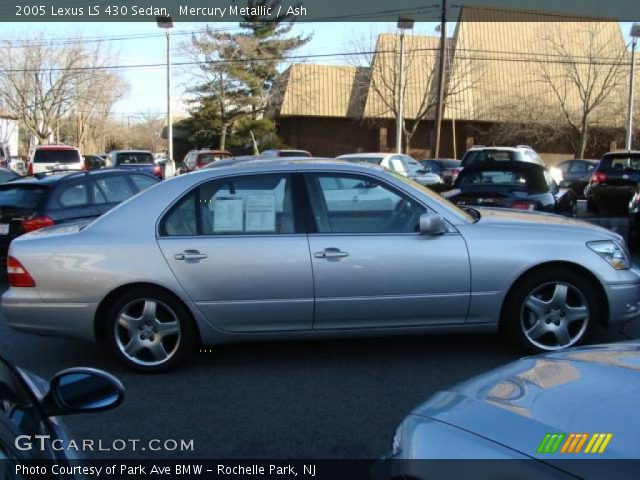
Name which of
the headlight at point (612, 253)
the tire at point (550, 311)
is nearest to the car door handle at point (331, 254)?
the tire at point (550, 311)

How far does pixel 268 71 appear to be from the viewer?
4306cm

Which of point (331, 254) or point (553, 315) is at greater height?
point (331, 254)

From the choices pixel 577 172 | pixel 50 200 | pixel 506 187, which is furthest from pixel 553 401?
pixel 577 172

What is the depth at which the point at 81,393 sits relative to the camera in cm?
213

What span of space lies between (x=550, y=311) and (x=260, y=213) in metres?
2.39

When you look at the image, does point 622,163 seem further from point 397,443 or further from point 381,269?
point 397,443

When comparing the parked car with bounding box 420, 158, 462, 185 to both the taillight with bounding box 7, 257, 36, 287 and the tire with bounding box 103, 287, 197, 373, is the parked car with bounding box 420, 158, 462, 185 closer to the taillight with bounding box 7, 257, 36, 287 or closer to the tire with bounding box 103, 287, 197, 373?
the tire with bounding box 103, 287, 197, 373

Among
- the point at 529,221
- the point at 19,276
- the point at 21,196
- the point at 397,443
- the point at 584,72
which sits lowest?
the point at 397,443

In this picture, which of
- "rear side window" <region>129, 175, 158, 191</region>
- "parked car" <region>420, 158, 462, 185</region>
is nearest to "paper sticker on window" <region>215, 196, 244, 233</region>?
"rear side window" <region>129, 175, 158, 191</region>

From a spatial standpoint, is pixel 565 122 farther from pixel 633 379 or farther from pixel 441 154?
pixel 633 379

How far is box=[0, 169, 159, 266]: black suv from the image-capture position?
8625 mm

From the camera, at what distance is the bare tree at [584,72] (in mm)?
39062

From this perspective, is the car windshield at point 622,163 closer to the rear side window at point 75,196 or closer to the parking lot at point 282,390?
the parking lot at point 282,390

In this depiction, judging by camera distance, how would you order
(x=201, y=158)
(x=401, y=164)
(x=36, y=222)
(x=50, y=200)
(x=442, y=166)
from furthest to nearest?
(x=442, y=166), (x=201, y=158), (x=401, y=164), (x=50, y=200), (x=36, y=222)
